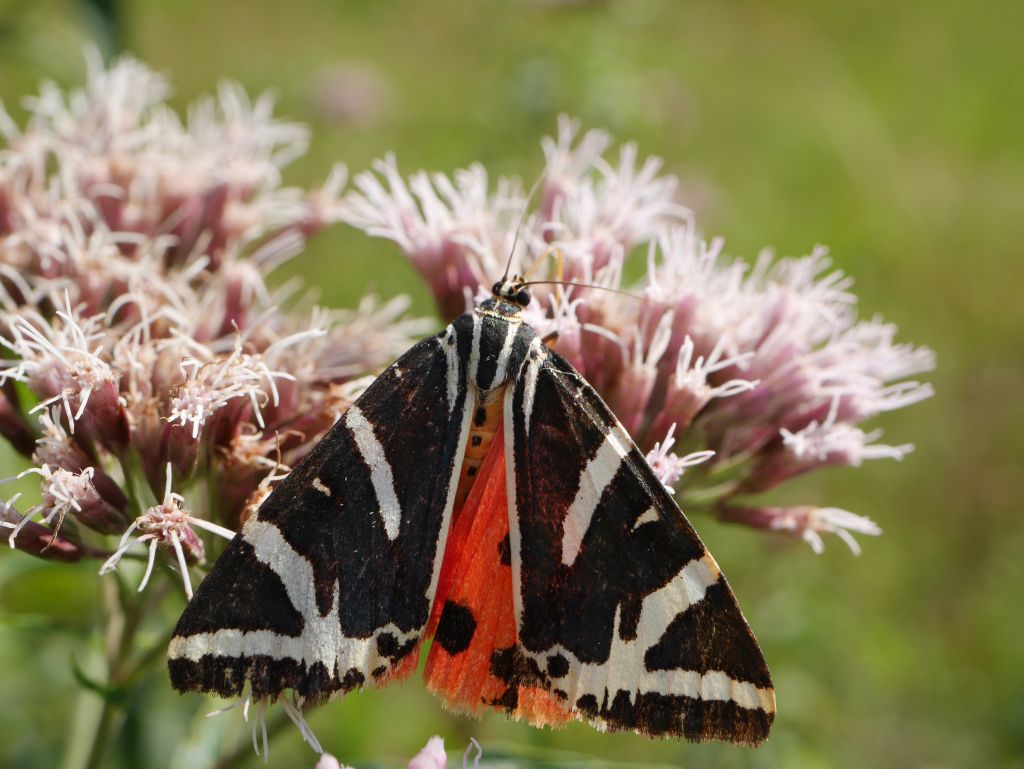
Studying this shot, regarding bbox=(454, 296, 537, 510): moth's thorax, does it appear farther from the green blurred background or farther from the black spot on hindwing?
the green blurred background

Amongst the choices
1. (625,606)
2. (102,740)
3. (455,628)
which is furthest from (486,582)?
(102,740)

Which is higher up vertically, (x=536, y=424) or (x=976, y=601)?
(x=976, y=601)

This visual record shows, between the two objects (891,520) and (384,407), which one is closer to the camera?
(384,407)

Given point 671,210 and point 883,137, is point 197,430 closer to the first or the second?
point 671,210

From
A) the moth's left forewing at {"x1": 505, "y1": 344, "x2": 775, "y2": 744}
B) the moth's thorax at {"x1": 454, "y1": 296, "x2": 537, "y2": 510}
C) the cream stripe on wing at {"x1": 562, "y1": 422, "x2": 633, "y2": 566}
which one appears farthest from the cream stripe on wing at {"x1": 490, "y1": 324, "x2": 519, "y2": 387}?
the cream stripe on wing at {"x1": 562, "y1": 422, "x2": 633, "y2": 566}

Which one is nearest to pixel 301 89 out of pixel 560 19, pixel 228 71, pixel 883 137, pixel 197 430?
pixel 228 71

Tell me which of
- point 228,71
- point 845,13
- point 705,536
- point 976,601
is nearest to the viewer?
point 705,536
